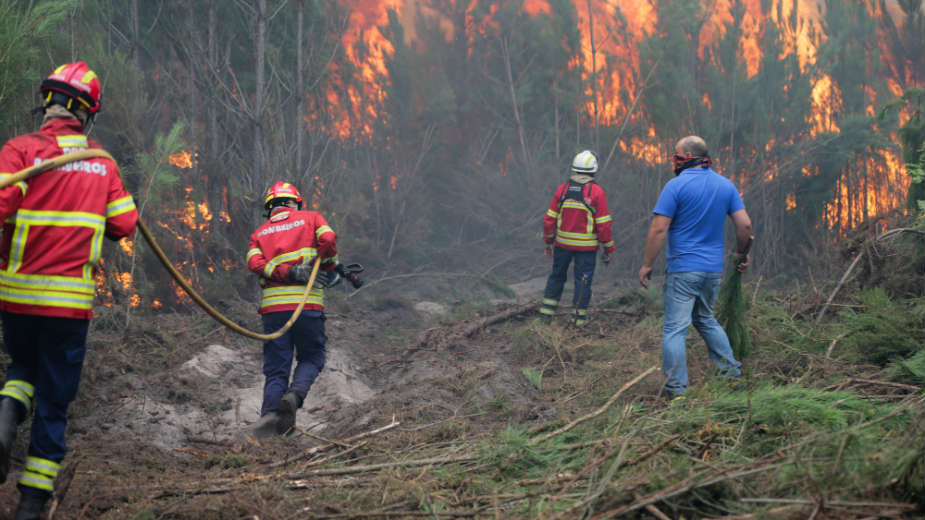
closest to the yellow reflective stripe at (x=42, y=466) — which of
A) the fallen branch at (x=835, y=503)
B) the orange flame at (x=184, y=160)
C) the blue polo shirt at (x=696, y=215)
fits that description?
the fallen branch at (x=835, y=503)

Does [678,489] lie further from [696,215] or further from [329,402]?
[329,402]

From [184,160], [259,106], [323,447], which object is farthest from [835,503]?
[184,160]

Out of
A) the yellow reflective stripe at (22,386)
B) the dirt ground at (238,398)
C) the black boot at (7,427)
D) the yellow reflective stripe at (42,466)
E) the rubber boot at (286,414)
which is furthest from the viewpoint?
the rubber boot at (286,414)

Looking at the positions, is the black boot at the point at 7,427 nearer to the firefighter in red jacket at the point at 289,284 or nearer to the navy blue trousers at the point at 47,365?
the navy blue trousers at the point at 47,365

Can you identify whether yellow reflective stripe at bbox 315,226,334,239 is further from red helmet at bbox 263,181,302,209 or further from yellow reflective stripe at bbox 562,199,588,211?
yellow reflective stripe at bbox 562,199,588,211

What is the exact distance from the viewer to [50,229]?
311 centimetres

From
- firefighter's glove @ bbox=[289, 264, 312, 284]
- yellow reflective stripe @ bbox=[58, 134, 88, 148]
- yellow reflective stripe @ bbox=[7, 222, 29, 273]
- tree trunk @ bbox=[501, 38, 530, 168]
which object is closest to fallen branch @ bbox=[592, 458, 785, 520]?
yellow reflective stripe @ bbox=[7, 222, 29, 273]

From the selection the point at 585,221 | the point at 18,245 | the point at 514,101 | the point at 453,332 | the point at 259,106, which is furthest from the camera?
the point at 514,101

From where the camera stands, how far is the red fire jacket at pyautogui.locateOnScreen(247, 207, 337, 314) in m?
5.18

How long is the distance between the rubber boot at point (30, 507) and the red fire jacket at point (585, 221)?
19.6ft

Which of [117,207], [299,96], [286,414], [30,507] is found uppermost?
[299,96]

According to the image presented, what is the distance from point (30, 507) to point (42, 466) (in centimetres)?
17

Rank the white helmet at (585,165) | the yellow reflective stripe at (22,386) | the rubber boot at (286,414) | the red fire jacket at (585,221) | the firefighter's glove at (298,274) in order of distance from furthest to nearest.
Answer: the white helmet at (585,165)
the red fire jacket at (585,221)
the firefighter's glove at (298,274)
the rubber boot at (286,414)
the yellow reflective stripe at (22,386)

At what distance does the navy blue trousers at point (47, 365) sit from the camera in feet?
10.2
